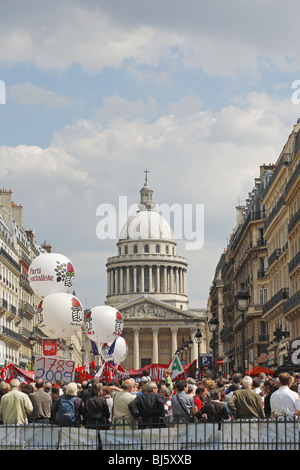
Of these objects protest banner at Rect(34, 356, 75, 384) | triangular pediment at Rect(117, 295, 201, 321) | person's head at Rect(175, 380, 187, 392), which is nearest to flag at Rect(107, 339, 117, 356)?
protest banner at Rect(34, 356, 75, 384)

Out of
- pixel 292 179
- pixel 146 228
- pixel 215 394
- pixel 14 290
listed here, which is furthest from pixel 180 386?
pixel 146 228

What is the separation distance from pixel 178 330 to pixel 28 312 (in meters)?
92.9

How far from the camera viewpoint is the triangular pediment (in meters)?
164

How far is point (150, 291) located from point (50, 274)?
149 m

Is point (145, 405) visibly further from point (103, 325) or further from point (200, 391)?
point (103, 325)

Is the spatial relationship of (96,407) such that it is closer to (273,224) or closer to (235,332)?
(273,224)

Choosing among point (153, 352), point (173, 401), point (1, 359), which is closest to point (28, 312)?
point (1, 359)

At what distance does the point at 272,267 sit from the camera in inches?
2245

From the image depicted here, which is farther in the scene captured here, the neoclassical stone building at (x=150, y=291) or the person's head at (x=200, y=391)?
the neoclassical stone building at (x=150, y=291)

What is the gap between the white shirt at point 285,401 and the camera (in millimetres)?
14516

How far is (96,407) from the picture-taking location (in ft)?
50.9

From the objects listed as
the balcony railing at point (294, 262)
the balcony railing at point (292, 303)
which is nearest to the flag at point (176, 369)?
the balcony railing at point (292, 303)

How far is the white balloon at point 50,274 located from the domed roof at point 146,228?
15467 cm

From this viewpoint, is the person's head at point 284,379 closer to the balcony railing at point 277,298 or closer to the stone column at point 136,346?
the balcony railing at point 277,298
